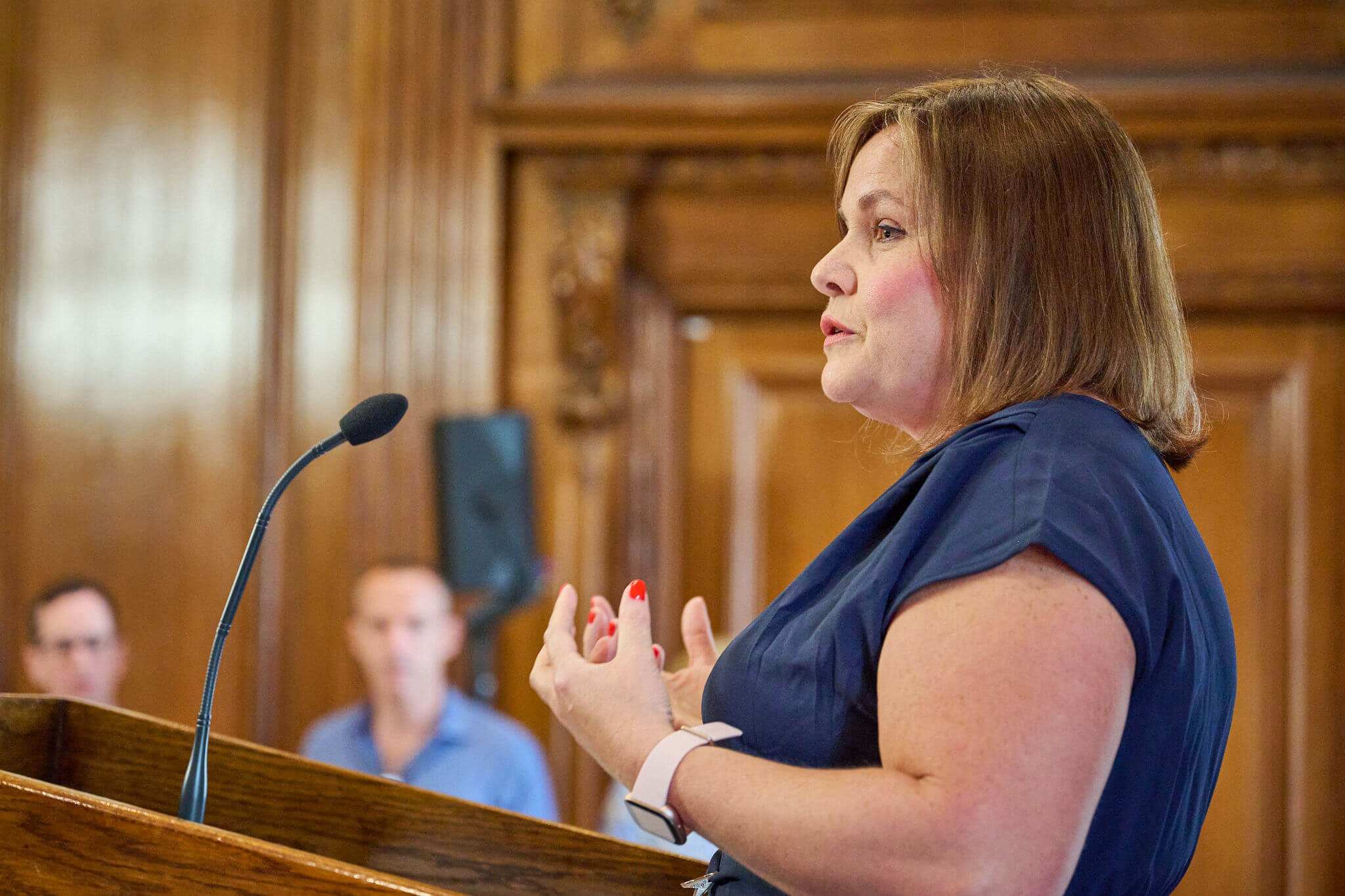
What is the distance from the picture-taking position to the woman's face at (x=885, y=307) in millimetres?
1009

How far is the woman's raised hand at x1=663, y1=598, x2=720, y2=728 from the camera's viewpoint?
1.23 meters

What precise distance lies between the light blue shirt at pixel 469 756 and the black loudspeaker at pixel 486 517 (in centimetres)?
9

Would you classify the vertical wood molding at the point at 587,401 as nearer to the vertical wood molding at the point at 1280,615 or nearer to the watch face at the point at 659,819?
the vertical wood molding at the point at 1280,615

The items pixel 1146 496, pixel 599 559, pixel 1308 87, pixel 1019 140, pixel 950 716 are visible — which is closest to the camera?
pixel 950 716

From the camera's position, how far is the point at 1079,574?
2.64 feet

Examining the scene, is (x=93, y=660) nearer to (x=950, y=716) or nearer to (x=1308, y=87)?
(x=950, y=716)

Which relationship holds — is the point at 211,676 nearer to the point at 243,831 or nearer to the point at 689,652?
the point at 243,831

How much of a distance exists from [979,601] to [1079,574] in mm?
65

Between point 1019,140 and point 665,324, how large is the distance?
2.50 meters

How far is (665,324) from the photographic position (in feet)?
11.4

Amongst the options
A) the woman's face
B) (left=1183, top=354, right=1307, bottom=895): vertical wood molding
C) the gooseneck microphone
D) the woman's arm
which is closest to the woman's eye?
the woman's face

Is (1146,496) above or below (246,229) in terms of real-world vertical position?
below

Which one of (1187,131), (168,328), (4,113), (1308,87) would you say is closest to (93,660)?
(168,328)

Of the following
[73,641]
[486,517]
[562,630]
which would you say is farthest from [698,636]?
[73,641]
